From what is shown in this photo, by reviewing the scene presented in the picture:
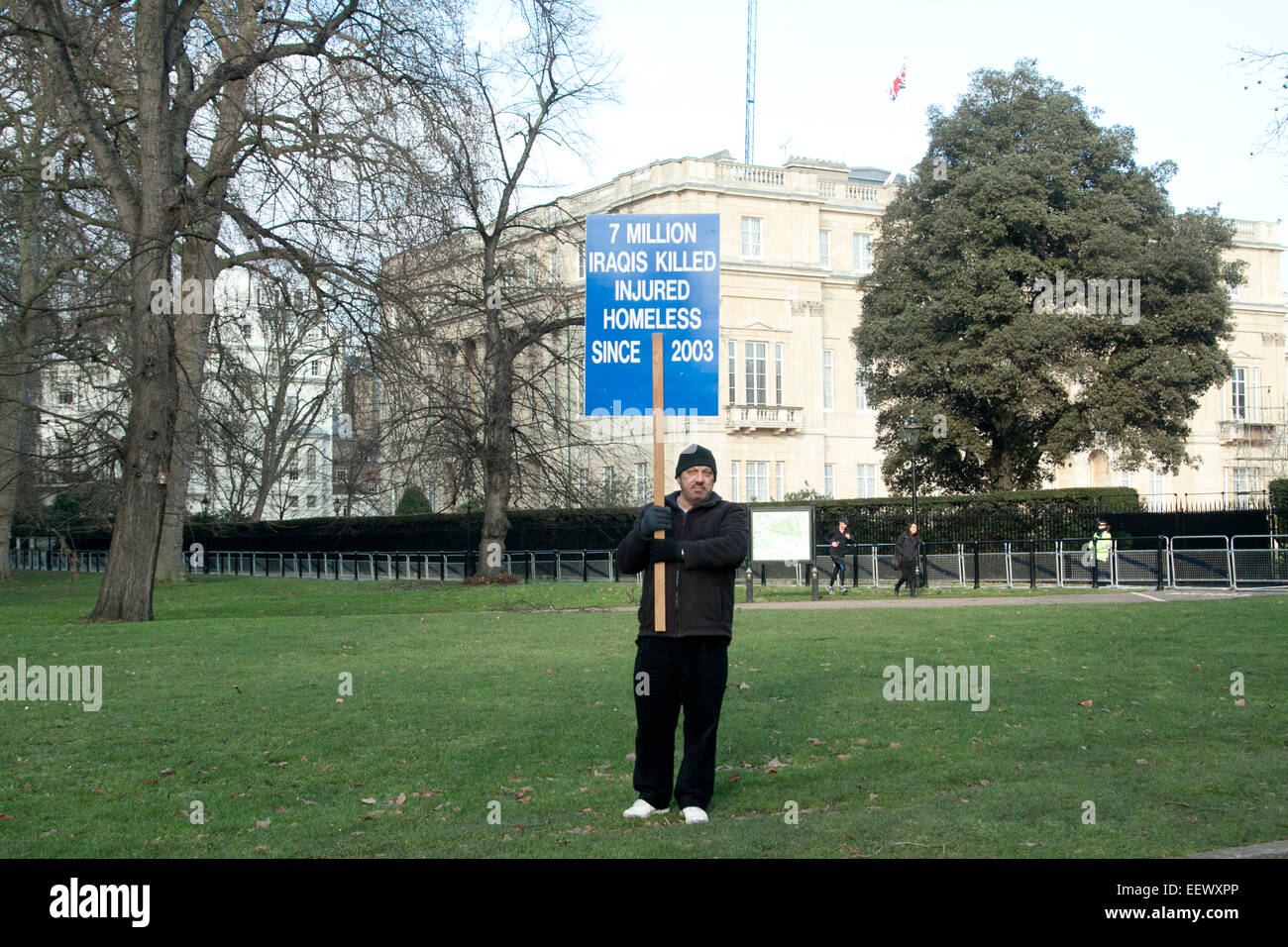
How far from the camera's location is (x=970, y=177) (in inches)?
1812

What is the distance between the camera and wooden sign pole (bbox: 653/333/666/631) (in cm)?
798

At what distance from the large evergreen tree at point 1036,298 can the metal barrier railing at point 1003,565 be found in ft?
24.2

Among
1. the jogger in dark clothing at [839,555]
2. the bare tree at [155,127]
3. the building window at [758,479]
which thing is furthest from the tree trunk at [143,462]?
the building window at [758,479]

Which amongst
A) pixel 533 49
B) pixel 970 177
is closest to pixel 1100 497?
pixel 970 177

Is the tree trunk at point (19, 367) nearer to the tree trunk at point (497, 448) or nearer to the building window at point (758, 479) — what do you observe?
the tree trunk at point (497, 448)

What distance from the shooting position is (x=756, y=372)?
212ft

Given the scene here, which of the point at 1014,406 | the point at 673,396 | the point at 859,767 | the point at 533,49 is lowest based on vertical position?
the point at 859,767

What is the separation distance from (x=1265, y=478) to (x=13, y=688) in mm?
70185

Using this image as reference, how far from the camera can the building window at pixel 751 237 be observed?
212 ft

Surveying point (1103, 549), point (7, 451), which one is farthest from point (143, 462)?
point (1103, 549)

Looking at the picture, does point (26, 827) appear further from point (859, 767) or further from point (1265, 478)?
point (1265, 478)

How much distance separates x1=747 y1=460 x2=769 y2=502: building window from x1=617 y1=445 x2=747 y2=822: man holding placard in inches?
2187

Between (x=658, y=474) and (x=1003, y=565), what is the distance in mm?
28618

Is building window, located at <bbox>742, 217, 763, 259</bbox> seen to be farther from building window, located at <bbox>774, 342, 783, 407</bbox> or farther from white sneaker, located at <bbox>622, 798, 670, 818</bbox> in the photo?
white sneaker, located at <bbox>622, 798, 670, 818</bbox>
